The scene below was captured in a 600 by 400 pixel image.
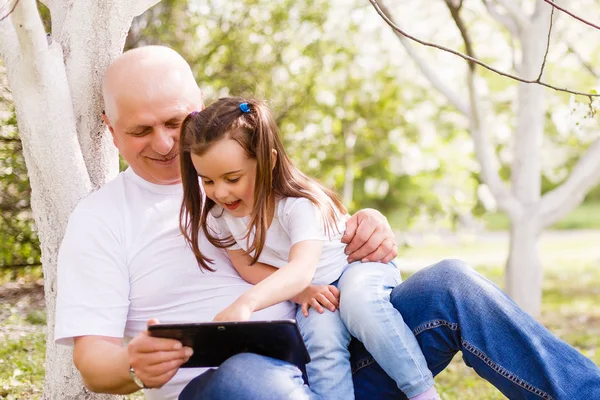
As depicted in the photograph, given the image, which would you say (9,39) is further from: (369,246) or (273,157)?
(369,246)

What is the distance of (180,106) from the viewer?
2758mm

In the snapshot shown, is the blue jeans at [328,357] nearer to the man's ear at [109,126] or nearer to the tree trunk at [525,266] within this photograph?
the man's ear at [109,126]

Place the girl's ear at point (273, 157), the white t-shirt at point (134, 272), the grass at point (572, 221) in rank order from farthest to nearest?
1. the grass at point (572, 221)
2. the girl's ear at point (273, 157)
3. the white t-shirt at point (134, 272)

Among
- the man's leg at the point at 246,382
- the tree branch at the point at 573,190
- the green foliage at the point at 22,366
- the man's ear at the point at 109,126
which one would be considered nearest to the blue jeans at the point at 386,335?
the man's leg at the point at 246,382

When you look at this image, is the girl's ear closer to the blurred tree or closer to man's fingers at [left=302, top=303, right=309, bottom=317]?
man's fingers at [left=302, top=303, right=309, bottom=317]

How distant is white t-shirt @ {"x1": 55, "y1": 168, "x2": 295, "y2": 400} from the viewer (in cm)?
242

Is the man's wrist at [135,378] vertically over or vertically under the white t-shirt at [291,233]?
under

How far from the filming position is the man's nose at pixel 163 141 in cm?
273

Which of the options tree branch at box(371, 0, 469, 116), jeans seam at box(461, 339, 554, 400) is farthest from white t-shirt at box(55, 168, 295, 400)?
tree branch at box(371, 0, 469, 116)

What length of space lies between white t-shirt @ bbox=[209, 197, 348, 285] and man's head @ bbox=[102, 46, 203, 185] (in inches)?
10.2

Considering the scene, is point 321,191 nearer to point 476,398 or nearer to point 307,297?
point 307,297

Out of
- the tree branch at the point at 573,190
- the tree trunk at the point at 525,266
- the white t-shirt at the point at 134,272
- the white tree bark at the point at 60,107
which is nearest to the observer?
the white t-shirt at the point at 134,272

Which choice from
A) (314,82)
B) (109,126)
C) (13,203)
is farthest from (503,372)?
(314,82)

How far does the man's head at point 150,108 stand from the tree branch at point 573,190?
4.59 metres
